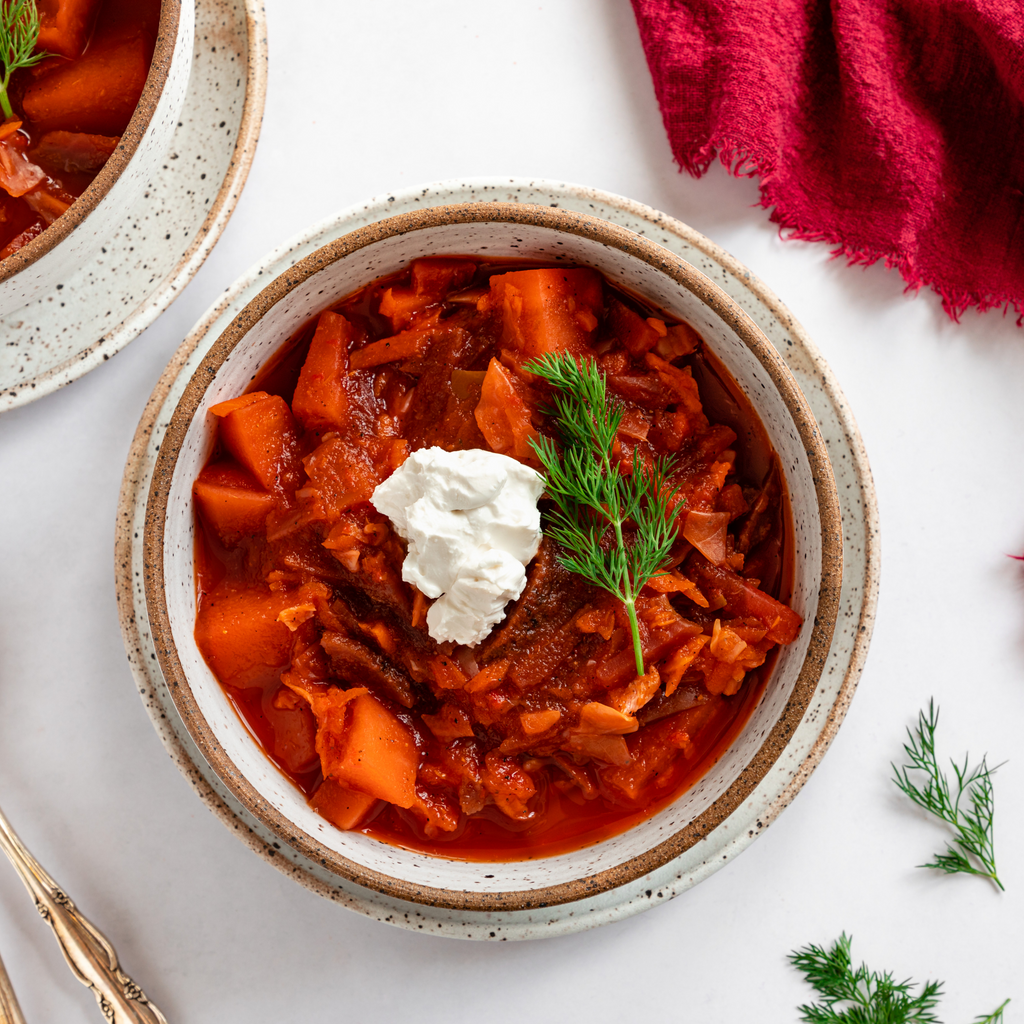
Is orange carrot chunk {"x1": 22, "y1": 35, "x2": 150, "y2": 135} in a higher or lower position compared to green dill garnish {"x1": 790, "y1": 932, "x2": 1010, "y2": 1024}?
higher

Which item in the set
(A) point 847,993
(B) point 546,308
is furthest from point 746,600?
(A) point 847,993

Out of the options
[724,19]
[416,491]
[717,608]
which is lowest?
[717,608]

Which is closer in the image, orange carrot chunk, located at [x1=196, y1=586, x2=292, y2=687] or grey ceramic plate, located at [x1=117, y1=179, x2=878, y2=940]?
orange carrot chunk, located at [x1=196, y1=586, x2=292, y2=687]

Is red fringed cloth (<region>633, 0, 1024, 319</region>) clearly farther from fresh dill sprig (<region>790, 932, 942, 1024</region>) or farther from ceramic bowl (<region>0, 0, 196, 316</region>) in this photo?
fresh dill sprig (<region>790, 932, 942, 1024</region>)

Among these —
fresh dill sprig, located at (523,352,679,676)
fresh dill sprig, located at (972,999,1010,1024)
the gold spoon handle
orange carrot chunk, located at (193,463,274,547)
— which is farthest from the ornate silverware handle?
fresh dill sprig, located at (972,999,1010,1024)

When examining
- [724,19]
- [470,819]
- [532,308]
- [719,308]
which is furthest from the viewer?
[724,19]

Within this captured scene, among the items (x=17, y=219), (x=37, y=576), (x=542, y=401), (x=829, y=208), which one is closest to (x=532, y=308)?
(x=542, y=401)

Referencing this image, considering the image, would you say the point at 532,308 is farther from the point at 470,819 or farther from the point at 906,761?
the point at 906,761
